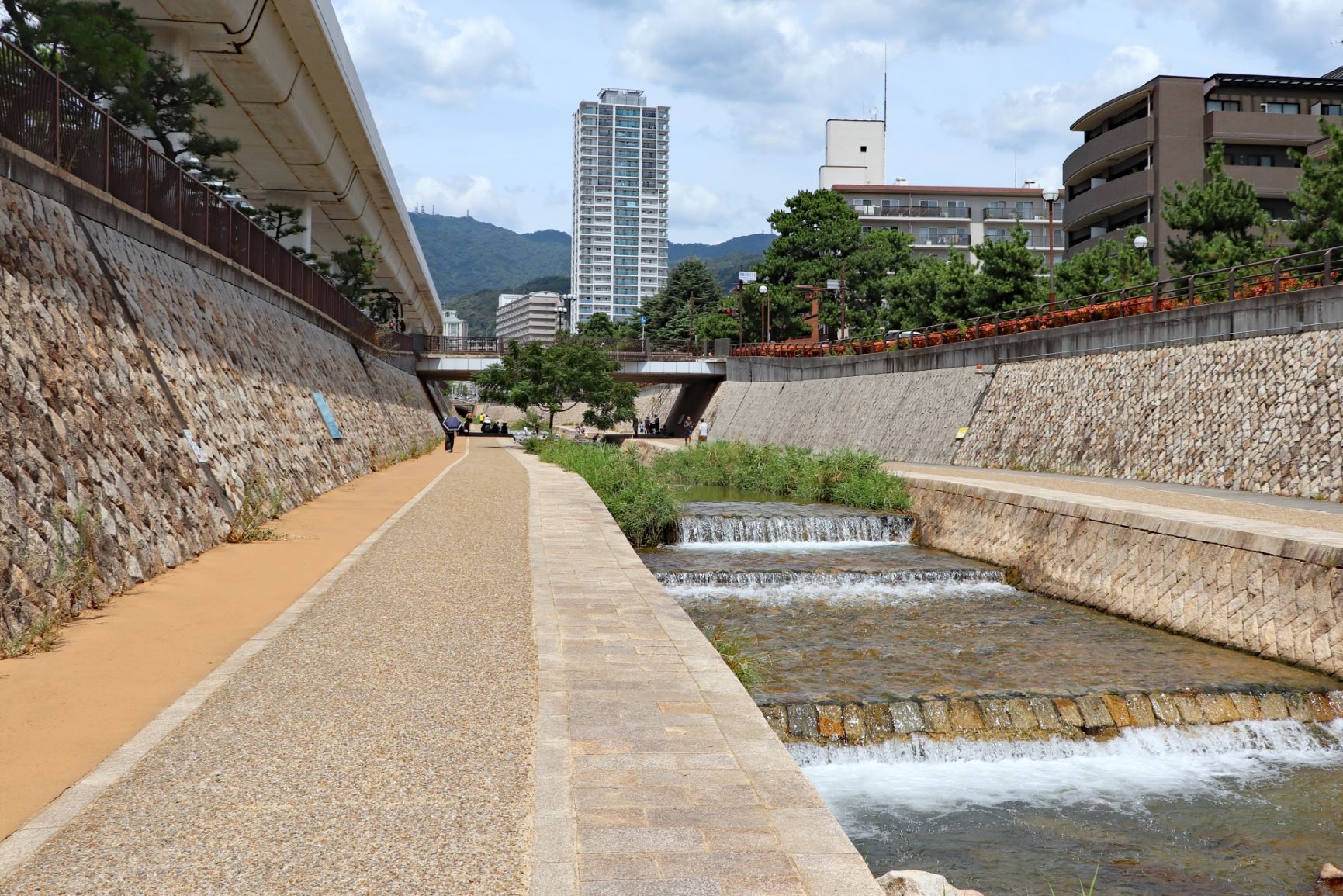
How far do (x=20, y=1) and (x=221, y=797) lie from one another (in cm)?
1790

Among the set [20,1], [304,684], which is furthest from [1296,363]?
[20,1]

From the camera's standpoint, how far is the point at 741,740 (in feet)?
16.4

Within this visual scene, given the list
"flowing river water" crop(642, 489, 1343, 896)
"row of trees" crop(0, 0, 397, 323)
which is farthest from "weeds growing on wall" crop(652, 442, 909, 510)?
"row of trees" crop(0, 0, 397, 323)

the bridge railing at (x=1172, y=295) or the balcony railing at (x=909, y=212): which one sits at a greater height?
the balcony railing at (x=909, y=212)

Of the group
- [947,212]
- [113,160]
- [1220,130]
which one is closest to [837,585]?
[113,160]

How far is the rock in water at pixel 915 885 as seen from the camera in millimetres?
3992

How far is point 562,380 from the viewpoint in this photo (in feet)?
150

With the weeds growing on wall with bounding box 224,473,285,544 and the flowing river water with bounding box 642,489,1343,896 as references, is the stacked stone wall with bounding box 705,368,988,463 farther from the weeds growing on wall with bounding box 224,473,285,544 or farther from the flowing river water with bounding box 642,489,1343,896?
the weeds growing on wall with bounding box 224,473,285,544

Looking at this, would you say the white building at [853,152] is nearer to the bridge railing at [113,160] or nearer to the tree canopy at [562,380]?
the tree canopy at [562,380]

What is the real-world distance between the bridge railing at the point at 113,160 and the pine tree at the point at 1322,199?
93.0 ft

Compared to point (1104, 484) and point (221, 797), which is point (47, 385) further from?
point (1104, 484)

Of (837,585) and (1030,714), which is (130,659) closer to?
(1030,714)

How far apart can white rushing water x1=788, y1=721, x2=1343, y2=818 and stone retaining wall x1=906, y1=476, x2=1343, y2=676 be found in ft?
5.04

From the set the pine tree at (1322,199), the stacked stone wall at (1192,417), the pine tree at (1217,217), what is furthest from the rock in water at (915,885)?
the pine tree at (1217,217)
